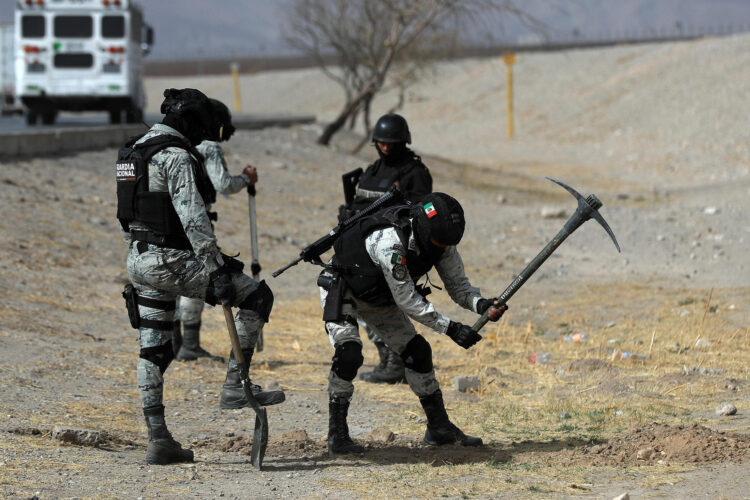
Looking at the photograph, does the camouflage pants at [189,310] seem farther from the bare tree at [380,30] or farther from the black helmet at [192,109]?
the bare tree at [380,30]

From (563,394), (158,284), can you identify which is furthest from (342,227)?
(563,394)

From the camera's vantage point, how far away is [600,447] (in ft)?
19.1

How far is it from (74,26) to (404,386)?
16687 mm

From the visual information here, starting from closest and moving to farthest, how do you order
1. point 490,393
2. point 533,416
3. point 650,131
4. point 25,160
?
point 533,416 → point 490,393 → point 25,160 → point 650,131

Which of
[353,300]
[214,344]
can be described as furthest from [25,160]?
[353,300]

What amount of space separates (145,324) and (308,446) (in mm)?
1238

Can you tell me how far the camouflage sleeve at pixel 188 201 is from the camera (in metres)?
5.38

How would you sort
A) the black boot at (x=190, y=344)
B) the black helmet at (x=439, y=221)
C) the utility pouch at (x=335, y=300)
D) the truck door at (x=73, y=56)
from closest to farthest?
the black helmet at (x=439, y=221)
the utility pouch at (x=335, y=300)
the black boot at (x=190, y=344)
the truck door at (x=73, y=56)

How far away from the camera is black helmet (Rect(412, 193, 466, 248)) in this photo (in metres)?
5.45

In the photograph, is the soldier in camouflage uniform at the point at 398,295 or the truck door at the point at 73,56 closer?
the soldier in camouflage uniform at the point at 398,295

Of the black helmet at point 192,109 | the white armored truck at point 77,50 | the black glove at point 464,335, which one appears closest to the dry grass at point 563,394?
the black glove at point 464,335

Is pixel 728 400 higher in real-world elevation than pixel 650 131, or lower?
lower

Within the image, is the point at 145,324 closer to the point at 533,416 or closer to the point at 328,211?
the point at 533,416

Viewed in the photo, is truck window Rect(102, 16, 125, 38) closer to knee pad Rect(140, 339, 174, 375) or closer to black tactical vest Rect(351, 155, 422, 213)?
black tactical vest Rect(351, 155, 422, 213)
